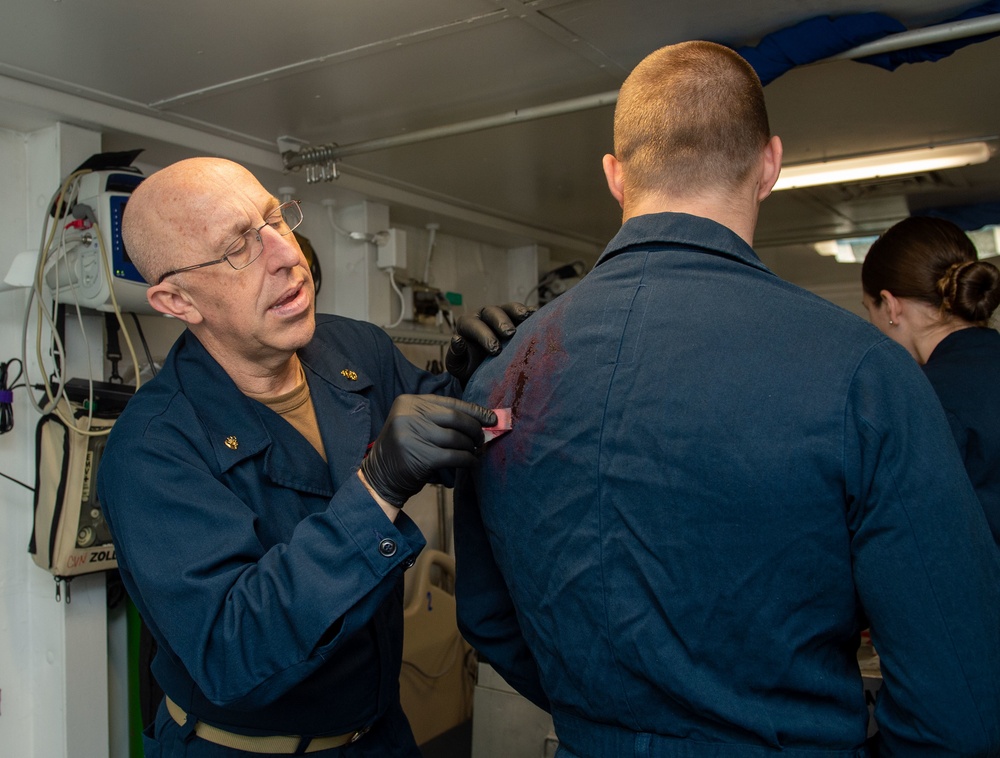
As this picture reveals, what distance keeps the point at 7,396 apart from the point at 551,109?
197 cm

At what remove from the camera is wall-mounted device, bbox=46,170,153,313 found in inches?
104

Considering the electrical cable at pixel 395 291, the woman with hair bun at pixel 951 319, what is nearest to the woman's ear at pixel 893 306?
the woman with hair bun at pixel 951 319

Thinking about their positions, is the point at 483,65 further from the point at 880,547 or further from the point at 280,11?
the point at 880,547

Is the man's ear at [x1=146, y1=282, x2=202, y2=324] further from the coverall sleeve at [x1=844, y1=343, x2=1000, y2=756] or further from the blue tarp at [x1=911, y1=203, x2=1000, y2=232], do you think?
the blue tarp at [x1=911, y1=203, x2=1000, y2=232]

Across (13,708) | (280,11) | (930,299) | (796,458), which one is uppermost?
(280,11)

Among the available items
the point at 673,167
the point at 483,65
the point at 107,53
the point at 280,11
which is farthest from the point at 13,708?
the point at 673,167

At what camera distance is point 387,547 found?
1319 millimetres

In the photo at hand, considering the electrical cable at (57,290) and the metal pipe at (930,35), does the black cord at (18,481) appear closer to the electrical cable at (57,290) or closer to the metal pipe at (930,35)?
the electrical cable at (57,290)

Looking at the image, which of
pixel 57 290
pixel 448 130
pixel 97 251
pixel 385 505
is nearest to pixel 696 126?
pixel 385 505

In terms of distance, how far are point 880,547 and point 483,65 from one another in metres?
1.99

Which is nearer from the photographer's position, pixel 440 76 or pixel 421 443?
pixel 421 443

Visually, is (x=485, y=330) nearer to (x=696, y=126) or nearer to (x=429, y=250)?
(x=696, y=126)

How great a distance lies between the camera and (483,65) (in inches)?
99.1

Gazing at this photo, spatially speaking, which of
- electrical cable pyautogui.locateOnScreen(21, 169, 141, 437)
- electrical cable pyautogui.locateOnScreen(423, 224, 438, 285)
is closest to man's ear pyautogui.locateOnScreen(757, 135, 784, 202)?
electrical cable pyautogui.locateOnScreen(21, 169, 141, 437)
